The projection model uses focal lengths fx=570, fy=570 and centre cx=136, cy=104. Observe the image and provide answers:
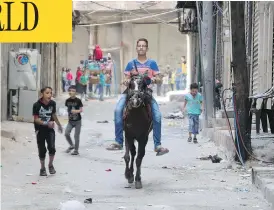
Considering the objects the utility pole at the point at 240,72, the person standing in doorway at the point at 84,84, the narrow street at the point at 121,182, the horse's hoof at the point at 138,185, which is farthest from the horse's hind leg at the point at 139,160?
the person standing in doorway at the point at 84,84

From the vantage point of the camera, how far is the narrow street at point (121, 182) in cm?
685

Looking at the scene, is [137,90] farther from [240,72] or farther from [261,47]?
[261,47]

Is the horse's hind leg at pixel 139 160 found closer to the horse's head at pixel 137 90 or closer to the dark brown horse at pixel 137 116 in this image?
the dark brown horse at pixel 137 116

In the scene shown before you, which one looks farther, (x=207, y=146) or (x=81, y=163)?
(x=207, y=146)

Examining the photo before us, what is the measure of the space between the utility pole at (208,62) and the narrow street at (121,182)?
5.36 ft

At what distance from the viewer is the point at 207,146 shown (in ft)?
42.8

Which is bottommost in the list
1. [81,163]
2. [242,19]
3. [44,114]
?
[81,163]

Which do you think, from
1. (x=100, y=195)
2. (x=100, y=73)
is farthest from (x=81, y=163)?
(x=100, y=73)

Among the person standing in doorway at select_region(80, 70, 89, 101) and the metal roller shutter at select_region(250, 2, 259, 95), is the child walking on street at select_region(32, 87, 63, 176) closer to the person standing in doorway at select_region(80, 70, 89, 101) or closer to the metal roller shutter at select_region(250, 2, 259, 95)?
the metal roller shutter at select_region(250, 2, 259, 95)

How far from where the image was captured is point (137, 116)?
7.91 metres

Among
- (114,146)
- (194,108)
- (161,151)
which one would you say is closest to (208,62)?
(194,108)

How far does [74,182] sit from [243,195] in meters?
2.62

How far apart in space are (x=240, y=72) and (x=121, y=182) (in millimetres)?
2669

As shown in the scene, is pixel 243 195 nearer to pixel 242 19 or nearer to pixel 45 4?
pixel 242 19
